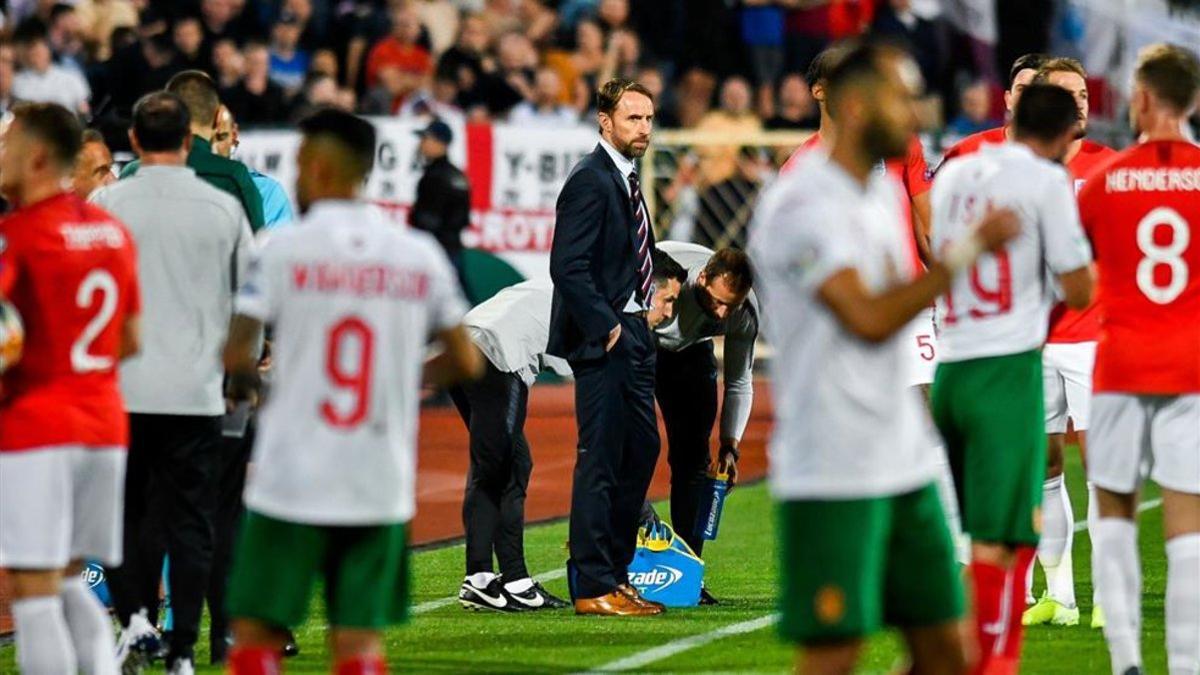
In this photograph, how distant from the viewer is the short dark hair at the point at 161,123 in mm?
8656

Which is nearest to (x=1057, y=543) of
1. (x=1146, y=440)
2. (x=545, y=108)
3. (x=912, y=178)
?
(x=912, y=178)

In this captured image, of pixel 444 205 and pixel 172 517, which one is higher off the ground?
pixel 444 205

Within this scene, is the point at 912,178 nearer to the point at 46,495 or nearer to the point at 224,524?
the point at 224,524

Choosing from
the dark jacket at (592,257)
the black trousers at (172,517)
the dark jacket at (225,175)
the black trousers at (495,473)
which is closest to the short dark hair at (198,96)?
the dark jacket at (225,175)

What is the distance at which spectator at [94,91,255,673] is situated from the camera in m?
8.52

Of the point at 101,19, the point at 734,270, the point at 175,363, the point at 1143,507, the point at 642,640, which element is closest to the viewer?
the point at 175,363

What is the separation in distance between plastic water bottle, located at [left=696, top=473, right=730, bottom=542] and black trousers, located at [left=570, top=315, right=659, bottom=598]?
0.74 metres

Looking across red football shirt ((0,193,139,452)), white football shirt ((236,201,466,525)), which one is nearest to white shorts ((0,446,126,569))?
red football shirt ((0,193,139,452))

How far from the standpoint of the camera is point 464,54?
22.7m

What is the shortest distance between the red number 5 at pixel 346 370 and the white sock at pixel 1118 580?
3.15 meters

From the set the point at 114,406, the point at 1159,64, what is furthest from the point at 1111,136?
the point at 114,406

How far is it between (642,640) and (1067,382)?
7.31ft

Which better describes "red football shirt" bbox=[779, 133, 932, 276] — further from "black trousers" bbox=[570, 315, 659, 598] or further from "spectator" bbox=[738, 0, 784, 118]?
"spectator" bbox=[738, 0, 784, 118]

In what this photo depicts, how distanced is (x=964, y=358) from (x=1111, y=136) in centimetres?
1653
